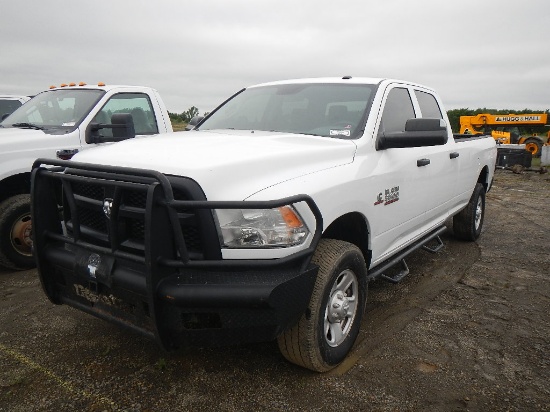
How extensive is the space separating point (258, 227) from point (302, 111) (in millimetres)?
1686

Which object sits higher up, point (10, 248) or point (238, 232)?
point (238, 232)

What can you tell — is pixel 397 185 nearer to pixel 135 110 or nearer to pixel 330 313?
pixel 330 313

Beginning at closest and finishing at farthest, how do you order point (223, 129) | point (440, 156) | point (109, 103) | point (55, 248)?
point (55, 248) → point (223, 129) → point (440, 156) → point (109, 103)

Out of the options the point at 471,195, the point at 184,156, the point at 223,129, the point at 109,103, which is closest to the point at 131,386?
the point at 184,156

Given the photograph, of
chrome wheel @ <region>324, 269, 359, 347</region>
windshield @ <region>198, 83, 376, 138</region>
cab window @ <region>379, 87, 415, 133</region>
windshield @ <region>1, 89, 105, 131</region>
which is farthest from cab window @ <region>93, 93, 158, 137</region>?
chrome wheel @ <region>324, 269, 359, 347</region>

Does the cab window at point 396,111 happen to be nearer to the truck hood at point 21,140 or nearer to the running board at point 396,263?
the running board at point 396,263

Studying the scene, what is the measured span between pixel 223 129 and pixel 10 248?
2.61 meters

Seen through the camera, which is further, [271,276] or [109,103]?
[109,103]

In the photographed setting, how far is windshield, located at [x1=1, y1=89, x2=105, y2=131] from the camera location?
5418 mm

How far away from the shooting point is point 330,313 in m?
2.87

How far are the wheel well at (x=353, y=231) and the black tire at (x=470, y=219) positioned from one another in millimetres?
3117

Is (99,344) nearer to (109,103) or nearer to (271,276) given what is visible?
(271,276)

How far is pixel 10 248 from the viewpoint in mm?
4703

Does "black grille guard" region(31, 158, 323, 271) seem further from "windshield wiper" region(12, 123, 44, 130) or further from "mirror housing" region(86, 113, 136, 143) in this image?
"windshield wiper" region(12, 123, 44, 130)
